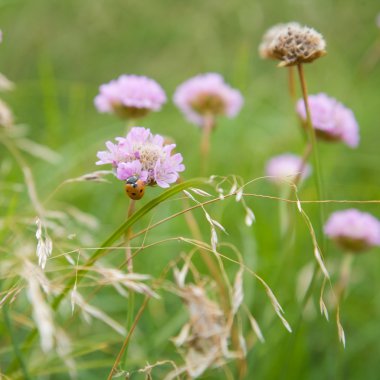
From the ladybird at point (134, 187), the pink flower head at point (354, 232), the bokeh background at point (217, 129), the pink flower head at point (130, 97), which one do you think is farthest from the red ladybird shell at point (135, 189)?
the pink flower head at point (354, 232)

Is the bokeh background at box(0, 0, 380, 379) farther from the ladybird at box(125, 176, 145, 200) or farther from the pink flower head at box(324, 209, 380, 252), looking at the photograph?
the ladybird at box(125, 176, 145, 200)

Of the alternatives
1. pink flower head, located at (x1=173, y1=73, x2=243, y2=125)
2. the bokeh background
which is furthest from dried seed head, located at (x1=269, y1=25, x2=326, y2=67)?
pink flower head, located at (x1=173, y1=73, x2=243, y2=125)

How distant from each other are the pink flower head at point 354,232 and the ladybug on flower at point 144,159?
→ 52cm

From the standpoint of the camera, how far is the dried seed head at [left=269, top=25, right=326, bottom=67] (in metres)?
0.71

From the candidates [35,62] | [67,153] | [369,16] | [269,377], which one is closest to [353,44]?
[369,16]

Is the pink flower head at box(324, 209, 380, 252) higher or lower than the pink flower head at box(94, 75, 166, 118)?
lower

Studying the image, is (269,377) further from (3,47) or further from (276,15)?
(276,15)

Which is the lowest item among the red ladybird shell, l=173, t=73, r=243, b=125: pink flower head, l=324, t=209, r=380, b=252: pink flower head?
l=324, t=209, r=380, b=252: pink flower head

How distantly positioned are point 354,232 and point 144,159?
557 mm

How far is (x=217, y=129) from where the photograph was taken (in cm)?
192

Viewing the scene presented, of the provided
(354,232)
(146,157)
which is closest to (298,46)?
(146,157)

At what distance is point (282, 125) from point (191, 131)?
34cm

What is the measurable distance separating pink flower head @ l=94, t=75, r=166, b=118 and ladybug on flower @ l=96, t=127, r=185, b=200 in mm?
350

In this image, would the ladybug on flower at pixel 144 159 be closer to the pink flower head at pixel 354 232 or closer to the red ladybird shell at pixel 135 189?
the red ladybird shell at pixel 135 189
